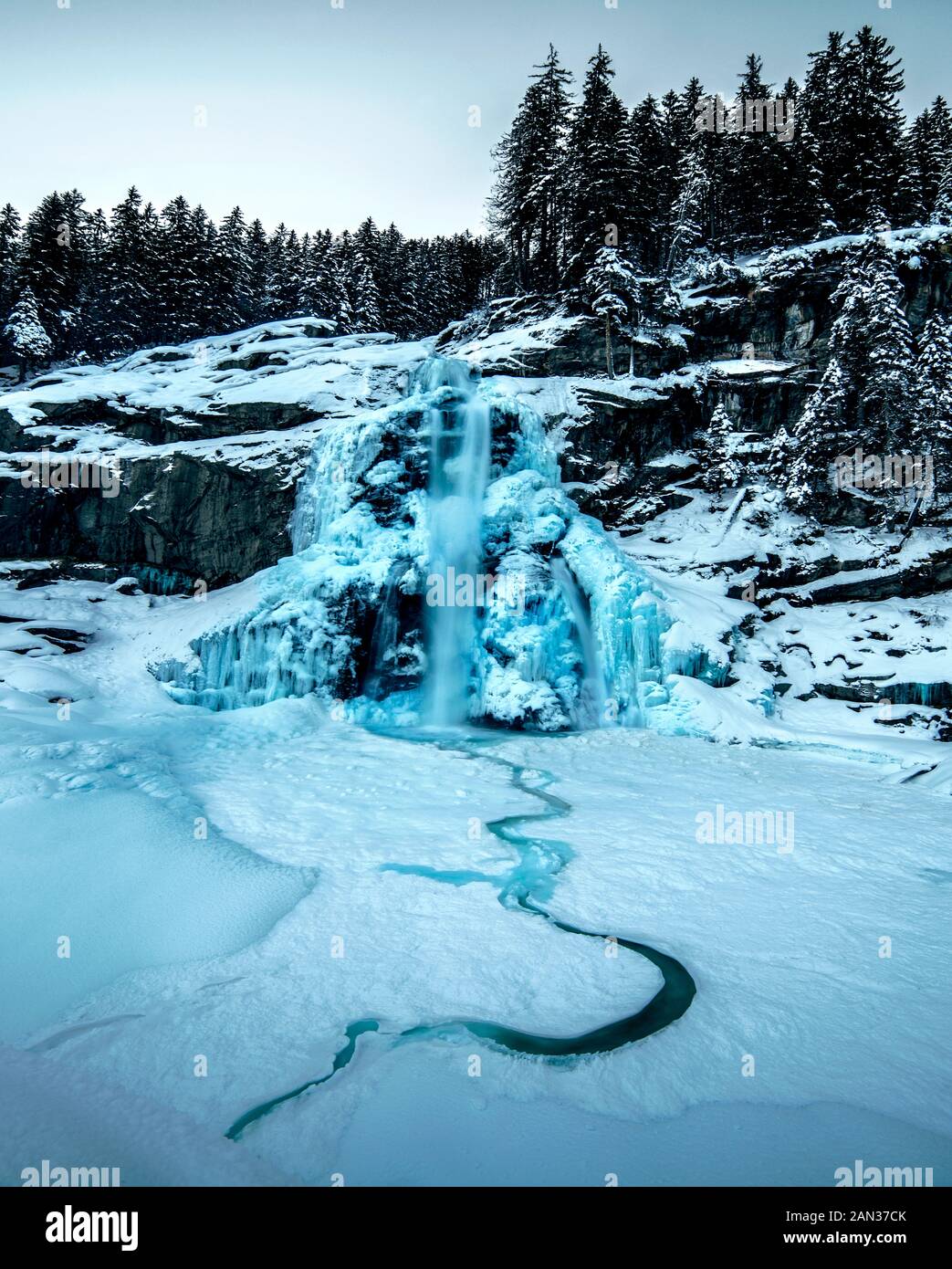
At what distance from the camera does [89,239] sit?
46906mm

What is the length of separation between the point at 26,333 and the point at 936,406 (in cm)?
4223

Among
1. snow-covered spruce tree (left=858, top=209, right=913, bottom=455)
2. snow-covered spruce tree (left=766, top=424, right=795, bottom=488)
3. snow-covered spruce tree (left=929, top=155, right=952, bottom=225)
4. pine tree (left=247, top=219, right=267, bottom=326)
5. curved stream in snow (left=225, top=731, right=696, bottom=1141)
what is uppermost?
pine tree (left=247, top=219, right=267, bottom=326)

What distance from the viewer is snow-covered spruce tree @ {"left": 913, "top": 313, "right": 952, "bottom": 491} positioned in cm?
1878

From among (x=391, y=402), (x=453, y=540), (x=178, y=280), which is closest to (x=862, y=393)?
(x=453, y=540)

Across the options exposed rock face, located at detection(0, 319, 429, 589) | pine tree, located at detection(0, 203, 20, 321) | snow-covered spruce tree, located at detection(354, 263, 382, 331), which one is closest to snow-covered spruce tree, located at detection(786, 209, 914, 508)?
exposed rock face, located at detection(0, 319, 429, 589)

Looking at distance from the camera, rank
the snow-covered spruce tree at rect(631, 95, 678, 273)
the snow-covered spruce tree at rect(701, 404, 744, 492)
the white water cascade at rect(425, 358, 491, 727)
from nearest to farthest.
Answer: the white water cascade at rect(425, 358, 491, 727) < the snow-covered spruce tree at rect(701, 404, 744, 492) < the snow-covered spruce tree at rect(631, 95, 678, 273)

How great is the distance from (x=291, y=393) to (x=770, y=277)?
2047 centimetres

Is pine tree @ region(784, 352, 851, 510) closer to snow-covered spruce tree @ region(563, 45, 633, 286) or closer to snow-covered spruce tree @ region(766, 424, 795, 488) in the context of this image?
snow-covered spruce tree @ region(766, 424, 795, 488)

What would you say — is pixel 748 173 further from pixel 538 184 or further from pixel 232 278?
pixel 232 278

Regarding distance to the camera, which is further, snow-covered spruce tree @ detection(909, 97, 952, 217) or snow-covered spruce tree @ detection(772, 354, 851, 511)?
snow-covered spruce tree @ detection(909, 97, 952, 217)

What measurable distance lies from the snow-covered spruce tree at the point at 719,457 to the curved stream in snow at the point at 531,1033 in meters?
18.7

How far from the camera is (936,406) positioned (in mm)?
18797

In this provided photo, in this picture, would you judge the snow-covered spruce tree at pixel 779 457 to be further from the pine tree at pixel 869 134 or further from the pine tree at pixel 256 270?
the pine tree at pixel 256 270

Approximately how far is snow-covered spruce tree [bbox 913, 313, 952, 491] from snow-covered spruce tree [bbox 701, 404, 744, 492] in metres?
5.36
